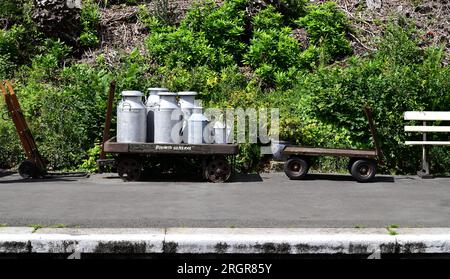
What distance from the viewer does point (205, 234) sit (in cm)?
635

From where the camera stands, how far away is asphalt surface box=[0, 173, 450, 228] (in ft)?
23.7

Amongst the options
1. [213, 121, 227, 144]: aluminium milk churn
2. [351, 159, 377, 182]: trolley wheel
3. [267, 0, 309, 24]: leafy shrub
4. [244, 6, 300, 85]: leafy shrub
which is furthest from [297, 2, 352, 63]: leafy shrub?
[213, 121, 227, 144]: aluminium milk churn

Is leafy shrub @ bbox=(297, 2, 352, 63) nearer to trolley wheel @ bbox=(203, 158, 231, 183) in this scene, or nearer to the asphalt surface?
the asphalt surface

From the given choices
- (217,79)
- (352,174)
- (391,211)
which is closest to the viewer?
(391,211)

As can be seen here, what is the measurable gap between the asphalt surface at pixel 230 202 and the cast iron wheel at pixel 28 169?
152mm

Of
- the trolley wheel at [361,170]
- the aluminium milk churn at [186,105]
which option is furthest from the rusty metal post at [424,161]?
the aluminium milk churn at [186,105]

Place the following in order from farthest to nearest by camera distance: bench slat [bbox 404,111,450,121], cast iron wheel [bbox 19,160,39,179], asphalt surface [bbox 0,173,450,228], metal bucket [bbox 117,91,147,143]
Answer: bench slat [bbox 404,111,450,121]
cast iron wheel [bbox 19,160,39,179]
metal bucket [bbox 117,91,147,143]
asphalt surface [bbox 0,173,450,228]

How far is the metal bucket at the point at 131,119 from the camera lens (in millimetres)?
10148

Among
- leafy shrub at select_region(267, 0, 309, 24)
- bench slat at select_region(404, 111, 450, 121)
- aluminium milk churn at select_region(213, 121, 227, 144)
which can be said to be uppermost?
leafy shrub at select_region(267, 0, 309, 24)

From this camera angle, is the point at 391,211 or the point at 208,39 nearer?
the point at 391,211
